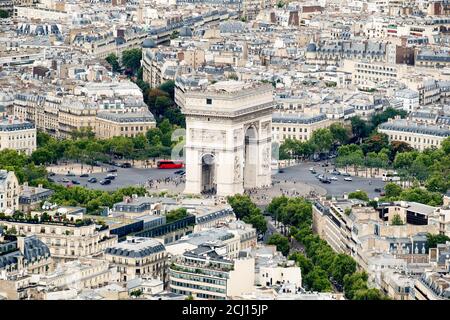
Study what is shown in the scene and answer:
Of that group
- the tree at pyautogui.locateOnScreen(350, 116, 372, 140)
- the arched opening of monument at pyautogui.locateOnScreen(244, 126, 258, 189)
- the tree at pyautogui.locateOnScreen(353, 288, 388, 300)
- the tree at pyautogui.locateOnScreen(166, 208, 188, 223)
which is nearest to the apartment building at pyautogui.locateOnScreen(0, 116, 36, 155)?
the arched opening of monument at pyautogui.locateOnScreen(244, 126, 258, 189)

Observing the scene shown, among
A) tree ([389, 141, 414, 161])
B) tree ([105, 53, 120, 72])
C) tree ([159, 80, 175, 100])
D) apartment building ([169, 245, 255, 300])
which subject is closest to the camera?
apartment building ([169, 245, 255, 300])

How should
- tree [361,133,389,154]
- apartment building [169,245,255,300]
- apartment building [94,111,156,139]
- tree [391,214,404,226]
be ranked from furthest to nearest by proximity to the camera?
1. apartment building [94,111,156,139]
2. tree [361,133,389,154]
3. tree [391,214,404,226]
4. apartment building [169,245,255,300]

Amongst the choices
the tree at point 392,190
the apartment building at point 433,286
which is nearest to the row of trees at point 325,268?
the apartment building at point 433,286

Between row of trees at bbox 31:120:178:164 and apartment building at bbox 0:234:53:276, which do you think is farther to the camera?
row of trees at bbox 31:120:178:164

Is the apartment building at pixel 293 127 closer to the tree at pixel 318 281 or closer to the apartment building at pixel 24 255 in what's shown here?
the apartment building at pixel 24 255

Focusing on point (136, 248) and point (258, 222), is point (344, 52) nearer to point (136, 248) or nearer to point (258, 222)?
point (258, 222)

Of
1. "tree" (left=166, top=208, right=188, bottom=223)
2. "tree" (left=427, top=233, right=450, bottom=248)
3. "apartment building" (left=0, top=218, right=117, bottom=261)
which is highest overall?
"apartment building" (left=0, top=218, right=117, bottom=261)

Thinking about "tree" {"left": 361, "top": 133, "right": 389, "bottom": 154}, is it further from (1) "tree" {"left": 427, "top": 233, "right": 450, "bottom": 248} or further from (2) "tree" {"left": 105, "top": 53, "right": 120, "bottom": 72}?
(2) "tree" {"left": 105, "top": 53, "right": 120, "bottom": 72}
